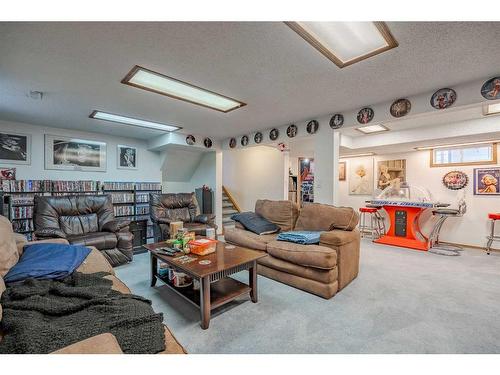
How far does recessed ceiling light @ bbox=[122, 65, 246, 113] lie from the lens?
2286 millimetres

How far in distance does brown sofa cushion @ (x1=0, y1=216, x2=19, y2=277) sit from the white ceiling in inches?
54.0

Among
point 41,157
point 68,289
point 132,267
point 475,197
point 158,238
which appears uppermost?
point 41,157

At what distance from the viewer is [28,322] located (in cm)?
95

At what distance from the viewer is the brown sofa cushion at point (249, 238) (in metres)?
2.74

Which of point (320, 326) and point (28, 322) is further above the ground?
point (28, 322)

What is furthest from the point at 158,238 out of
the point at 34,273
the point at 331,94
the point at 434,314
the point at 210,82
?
the point at 434,314

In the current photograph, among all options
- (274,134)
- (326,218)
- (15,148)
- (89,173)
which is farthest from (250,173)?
(15,148)

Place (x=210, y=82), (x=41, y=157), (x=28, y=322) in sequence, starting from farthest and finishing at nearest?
(x=41, y=157)
(x=210, y=82)
(x=28, y=322)

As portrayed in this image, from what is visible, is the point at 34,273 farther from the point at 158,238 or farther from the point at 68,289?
the point at 158,238

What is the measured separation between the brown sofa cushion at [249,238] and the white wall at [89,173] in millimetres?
3095

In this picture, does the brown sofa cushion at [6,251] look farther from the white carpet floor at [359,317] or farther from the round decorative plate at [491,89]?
the round decorative plate at [491,89]

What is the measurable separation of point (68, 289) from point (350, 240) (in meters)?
2.37

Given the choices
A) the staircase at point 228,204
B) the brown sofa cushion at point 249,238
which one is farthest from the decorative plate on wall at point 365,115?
the staircase at point 228,204

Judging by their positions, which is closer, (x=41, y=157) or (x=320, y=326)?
(x=320, y=326)
